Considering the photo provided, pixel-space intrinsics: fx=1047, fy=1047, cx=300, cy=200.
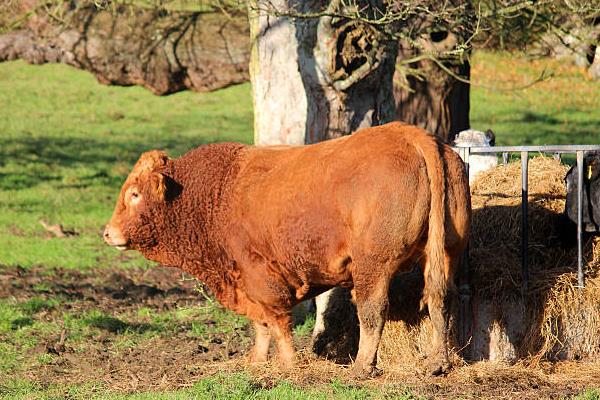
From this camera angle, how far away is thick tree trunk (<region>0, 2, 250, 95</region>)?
1271cm

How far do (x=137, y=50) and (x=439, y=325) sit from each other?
662cm

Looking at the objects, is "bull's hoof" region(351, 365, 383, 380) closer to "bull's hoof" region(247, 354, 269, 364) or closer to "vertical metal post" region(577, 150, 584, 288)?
"bull's hoof" region(247, 354, 269, 364)

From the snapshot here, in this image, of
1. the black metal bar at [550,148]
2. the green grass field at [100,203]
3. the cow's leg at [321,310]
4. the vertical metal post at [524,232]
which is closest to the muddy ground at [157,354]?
the green grass field at [100,203]

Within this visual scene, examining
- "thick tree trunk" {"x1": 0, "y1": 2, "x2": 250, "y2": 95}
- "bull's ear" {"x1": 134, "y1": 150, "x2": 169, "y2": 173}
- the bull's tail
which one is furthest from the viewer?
"thick tree trunk" {"x1": 0, "y1": 2, "x2": 250, "y2": 95}

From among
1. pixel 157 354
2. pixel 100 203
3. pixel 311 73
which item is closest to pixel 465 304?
pixel 311 73

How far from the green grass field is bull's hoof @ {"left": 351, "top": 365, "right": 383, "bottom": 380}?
0.27 meters

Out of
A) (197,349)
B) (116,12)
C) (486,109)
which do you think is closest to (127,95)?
(486,109)

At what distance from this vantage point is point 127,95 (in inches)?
1118

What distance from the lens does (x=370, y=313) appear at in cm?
762

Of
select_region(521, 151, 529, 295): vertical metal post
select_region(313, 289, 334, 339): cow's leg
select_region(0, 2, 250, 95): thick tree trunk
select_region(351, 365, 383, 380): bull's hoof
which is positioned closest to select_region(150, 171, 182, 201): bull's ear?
select_region(313, 289, 334, 339): cow's leg

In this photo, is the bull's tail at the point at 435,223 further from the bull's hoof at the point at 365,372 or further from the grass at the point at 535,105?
the grass at the point at 535,105

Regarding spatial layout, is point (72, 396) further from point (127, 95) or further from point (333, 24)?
point (127, 95)

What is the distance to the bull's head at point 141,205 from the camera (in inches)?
339

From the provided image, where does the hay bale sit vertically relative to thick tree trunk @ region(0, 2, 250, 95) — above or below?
below
